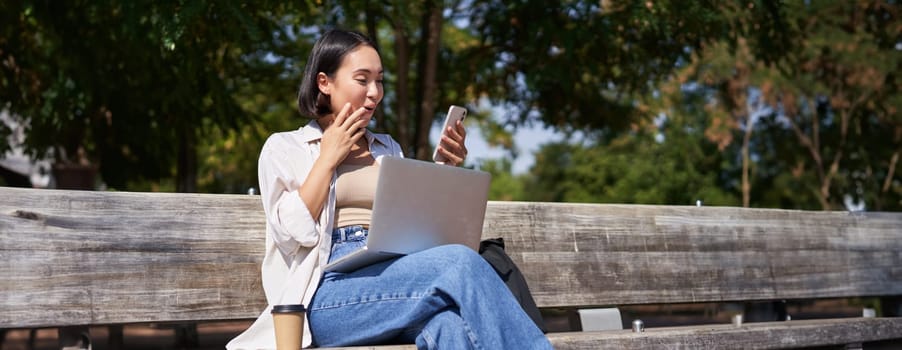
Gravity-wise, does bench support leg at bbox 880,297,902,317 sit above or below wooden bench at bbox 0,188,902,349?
below

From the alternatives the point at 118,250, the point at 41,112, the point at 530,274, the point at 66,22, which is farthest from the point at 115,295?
the point at 41,112

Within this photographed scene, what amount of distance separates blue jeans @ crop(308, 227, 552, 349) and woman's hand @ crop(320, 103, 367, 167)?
15.1 inches

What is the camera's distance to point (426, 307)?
334 centimetres

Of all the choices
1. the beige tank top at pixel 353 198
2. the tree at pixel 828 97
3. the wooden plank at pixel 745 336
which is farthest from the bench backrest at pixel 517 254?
the tree at pixel 828 97

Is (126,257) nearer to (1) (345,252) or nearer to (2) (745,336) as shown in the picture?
(1) (345,252)

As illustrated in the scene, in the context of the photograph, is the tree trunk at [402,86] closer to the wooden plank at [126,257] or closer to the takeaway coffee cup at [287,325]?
the wooden plank at [126,257]

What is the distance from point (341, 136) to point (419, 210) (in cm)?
38

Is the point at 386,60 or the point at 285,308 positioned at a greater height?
the point at 386,60

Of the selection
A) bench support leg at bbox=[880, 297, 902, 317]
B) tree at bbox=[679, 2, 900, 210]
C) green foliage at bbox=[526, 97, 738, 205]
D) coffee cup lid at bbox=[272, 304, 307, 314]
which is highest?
green foliage at bbox=[526, 97, 738, 205]

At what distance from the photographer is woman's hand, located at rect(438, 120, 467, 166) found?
3.99m

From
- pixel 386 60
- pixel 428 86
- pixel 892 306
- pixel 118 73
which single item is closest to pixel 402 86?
pixel 428 86

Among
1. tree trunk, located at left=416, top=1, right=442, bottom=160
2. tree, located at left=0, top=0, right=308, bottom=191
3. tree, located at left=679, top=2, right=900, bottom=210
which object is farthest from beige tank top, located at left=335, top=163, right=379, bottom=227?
tree, located at left=679, top=2, right=900, bottom=210

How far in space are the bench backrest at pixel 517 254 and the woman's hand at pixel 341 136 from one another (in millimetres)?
497

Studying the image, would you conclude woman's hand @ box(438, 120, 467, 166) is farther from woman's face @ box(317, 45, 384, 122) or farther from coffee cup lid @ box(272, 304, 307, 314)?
coffee cup lid @ box(272, 304, 307, 314)
